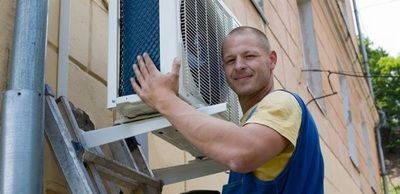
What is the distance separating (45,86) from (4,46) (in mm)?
184

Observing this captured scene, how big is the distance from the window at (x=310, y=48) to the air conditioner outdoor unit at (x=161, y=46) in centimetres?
506

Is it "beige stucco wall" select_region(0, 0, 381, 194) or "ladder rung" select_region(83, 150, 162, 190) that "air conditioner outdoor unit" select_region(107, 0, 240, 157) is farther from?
"beige stucco wall" select_region(0, 0, 381, 194)

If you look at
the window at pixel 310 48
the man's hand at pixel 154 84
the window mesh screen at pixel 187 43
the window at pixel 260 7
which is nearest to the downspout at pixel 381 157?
the window at pixel 310 48

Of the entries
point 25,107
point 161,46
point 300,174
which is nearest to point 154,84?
point 161,46

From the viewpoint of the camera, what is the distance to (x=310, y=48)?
747cm

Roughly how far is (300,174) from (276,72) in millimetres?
3202

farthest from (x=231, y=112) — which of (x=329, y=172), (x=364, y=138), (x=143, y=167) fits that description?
(x=364, y=138)

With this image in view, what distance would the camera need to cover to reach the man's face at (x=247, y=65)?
189 cm

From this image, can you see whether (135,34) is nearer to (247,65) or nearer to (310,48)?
(247,65)

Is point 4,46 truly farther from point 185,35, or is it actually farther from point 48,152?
point 185,35

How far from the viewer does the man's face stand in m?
1.89

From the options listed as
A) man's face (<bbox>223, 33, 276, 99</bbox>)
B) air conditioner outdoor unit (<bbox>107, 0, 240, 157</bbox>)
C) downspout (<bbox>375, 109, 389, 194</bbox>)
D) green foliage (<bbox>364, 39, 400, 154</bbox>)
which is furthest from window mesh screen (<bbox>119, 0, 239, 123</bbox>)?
Answer: green foliage (<bbox>364, 39, 400, 154</bbox>)

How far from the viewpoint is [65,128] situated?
1.72m

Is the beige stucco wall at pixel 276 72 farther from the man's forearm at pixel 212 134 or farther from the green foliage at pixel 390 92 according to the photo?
the green foliage at pixel 390 92
